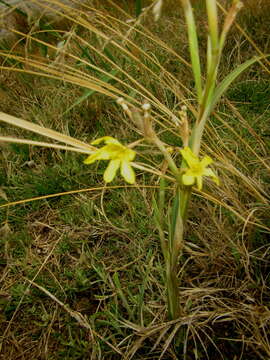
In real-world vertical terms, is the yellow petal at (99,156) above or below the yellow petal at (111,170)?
above

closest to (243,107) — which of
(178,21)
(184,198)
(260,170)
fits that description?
(260,170)

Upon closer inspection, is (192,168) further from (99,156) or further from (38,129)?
(38,129)

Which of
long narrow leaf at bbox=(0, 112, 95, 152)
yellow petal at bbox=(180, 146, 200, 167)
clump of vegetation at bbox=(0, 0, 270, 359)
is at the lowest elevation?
clump of vegetation at bbox=(0, 0, 270, 359)

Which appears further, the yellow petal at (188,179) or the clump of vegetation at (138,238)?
the clump of vegetation at (138,238)

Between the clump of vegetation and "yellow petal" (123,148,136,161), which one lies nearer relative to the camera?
"yellow petal" (123,148,136,161)

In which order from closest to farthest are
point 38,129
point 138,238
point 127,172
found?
point 127,172 → point 38,129 → point 138,238

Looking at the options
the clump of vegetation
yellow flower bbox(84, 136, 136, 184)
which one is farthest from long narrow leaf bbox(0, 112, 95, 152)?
yellow flower bbox(84, 136, 136, 184)

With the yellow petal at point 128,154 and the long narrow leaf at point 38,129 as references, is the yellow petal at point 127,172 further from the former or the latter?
the long narrow leaf at point 38,129

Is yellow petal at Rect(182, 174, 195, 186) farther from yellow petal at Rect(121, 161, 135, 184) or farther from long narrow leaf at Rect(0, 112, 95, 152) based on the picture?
long narrow leaf at Rect(0, 112, 95, 152)

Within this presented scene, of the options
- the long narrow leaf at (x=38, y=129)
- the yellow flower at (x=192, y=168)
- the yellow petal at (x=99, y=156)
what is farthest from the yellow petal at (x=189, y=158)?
the long narrow leaf at (x=38, y=129)

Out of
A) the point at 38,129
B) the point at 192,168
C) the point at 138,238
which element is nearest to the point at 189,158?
the point at 192,168
